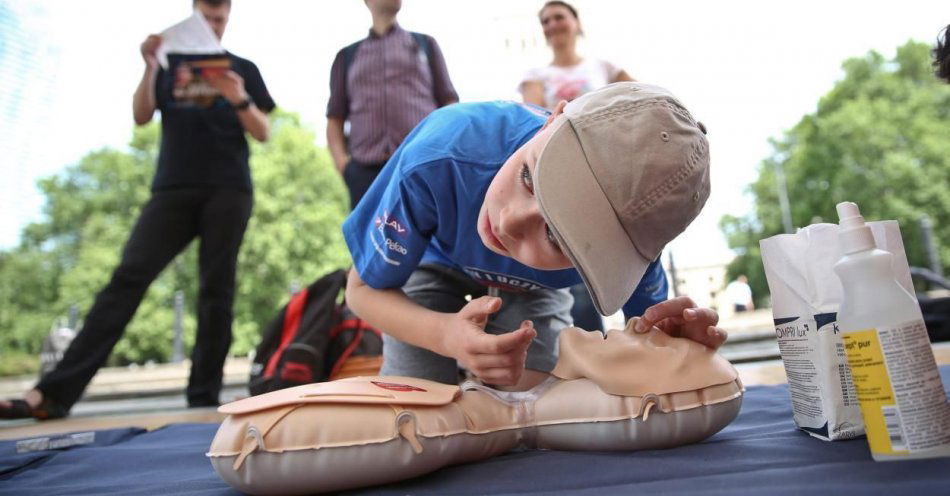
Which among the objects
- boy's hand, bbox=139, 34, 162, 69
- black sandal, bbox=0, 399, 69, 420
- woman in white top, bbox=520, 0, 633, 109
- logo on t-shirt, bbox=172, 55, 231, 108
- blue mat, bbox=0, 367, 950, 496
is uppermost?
boy's hand, bbox=139, 34, 162, 69

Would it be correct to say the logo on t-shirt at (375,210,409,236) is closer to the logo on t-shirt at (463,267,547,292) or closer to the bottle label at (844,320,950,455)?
the logo on t-shirt at (463,267,547,292)

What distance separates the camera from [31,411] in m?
2.25

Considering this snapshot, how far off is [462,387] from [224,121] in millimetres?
2002

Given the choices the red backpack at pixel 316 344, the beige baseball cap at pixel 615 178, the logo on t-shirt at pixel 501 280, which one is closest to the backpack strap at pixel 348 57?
the red backpack at pixel 316 344

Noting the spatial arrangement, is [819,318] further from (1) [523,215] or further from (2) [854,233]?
(1) [523,215]

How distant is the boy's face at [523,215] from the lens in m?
0.81

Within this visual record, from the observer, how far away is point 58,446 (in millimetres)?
1405

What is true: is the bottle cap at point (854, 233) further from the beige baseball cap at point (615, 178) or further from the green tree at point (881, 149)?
the green tree at point (881, 149)

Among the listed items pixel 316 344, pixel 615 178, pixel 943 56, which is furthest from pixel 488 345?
pixel 316 344

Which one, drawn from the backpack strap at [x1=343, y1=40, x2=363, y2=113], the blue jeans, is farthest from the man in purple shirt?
the blue jeans

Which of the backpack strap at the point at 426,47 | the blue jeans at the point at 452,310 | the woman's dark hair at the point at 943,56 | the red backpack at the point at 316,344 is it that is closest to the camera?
the woman's dark hair at the point at 943,56

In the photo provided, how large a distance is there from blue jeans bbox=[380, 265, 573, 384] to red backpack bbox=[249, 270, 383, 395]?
75cm

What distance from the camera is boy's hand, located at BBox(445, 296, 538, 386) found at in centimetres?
83

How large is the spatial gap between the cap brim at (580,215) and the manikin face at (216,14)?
221cm
